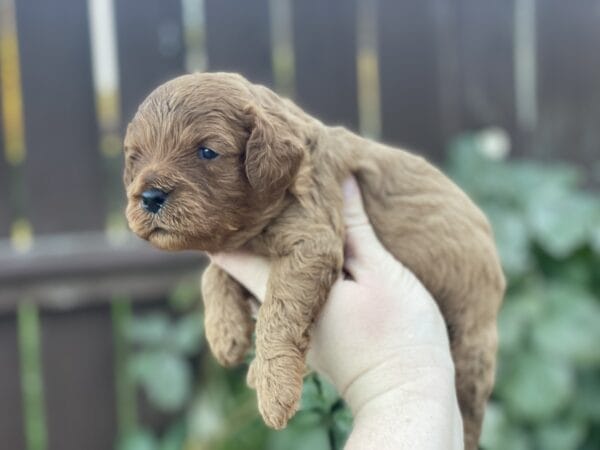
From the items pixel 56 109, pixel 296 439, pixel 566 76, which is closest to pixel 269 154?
pixel 296 439

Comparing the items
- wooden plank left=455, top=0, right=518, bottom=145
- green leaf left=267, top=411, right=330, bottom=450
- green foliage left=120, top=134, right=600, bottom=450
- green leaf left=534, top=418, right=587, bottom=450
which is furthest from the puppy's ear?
wooden plank left=455, top=0, right=518, bottom=145

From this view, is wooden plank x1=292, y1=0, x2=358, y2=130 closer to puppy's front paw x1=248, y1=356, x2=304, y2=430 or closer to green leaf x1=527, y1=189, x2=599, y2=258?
green leaf x1=527, y1=189, x2=599, y2=258

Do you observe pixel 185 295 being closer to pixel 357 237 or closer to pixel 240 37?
pixel 240 37

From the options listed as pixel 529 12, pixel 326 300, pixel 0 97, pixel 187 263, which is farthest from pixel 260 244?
pixel 529 12

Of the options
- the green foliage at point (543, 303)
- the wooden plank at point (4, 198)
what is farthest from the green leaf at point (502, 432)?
the wooden plank at point (4, 198)

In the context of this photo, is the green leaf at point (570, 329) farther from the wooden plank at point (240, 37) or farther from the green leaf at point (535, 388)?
the wooden plank at point (240, 37)
